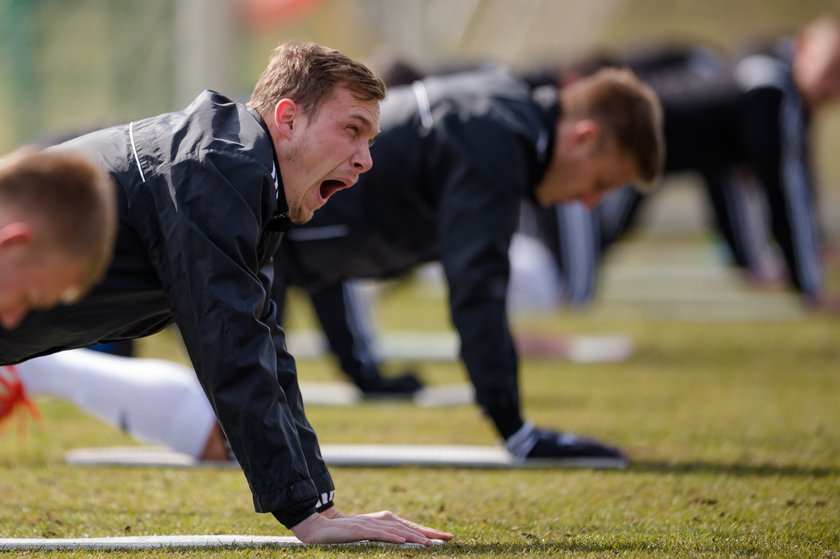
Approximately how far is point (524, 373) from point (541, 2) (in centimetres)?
935

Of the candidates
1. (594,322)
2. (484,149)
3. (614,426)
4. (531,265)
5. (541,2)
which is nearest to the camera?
(484,149)

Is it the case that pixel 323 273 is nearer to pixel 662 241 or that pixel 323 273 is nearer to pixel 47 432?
pixel 47 432

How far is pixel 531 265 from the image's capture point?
26.1 feet

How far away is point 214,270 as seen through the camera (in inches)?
110

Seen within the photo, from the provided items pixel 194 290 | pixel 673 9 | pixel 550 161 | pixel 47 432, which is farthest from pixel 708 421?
pixel 673 9

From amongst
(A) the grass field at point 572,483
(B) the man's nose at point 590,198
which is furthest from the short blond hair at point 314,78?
(B) the man's nose at point 590,198

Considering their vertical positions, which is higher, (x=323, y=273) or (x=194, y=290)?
(x=194, y=290)

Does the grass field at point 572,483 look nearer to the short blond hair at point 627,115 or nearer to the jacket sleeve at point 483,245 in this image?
the jacket sleeve at point 483,245

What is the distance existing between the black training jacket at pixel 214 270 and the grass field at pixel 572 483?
25 centimetres

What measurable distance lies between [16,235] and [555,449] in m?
2.14

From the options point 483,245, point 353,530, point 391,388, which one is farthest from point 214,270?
point 391,388

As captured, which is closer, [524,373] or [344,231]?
[344,231]

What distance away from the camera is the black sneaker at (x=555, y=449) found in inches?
163

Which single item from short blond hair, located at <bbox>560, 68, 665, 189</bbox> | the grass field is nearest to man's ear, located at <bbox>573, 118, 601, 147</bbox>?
short blond hair, located at <bbox>560, 68, 665, 189</bbox>
